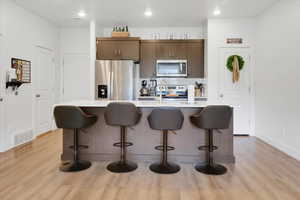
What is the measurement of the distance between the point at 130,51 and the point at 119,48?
0.28 metres

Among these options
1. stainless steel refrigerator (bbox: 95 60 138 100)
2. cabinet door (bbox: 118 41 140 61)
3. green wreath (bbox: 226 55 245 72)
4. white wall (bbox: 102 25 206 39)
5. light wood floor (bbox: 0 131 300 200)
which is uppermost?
white wall (bbox: 102 25 206 39)

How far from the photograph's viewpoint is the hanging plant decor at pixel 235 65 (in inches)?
189

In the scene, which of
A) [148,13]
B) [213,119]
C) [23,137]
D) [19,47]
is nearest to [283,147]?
[213,119]

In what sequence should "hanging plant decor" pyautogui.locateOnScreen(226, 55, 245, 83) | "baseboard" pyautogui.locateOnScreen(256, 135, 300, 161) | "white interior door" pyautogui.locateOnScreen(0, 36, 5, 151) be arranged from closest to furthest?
"baseboard" pyautogui.locateOnScreen(256, 135, 300, 161), "white interior door" pyautogui.locateOnScreen(0, 36, 5, 151), "hanging plant decor" pyautogui.locateOnScreen(226, 55, 245, 83)

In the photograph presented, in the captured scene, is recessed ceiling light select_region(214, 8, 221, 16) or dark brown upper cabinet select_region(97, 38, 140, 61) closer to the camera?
recessed ceiling light select_region(214, 8, 221, 16)

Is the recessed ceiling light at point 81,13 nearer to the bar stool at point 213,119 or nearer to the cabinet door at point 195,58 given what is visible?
the cabinet door at point 195,58

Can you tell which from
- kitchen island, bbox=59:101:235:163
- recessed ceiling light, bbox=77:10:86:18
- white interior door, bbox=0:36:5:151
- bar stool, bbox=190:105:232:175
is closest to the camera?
bar stool, bbox=190:105:232:175

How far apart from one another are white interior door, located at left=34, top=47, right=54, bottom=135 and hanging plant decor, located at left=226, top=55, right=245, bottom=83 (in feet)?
14.2

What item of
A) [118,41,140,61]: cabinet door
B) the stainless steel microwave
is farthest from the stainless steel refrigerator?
the stainless steel microwave

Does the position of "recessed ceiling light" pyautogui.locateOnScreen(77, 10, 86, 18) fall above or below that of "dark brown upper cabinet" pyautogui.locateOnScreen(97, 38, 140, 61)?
above

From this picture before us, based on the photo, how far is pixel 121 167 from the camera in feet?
9.73

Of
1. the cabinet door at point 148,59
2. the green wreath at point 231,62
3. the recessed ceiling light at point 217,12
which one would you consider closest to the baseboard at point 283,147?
the green wreath at point 231,62

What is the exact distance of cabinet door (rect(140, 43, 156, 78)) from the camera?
5277 millimetres

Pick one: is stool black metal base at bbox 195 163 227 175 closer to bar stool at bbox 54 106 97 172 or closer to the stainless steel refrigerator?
bar stool at bbox 54 106 97 172
